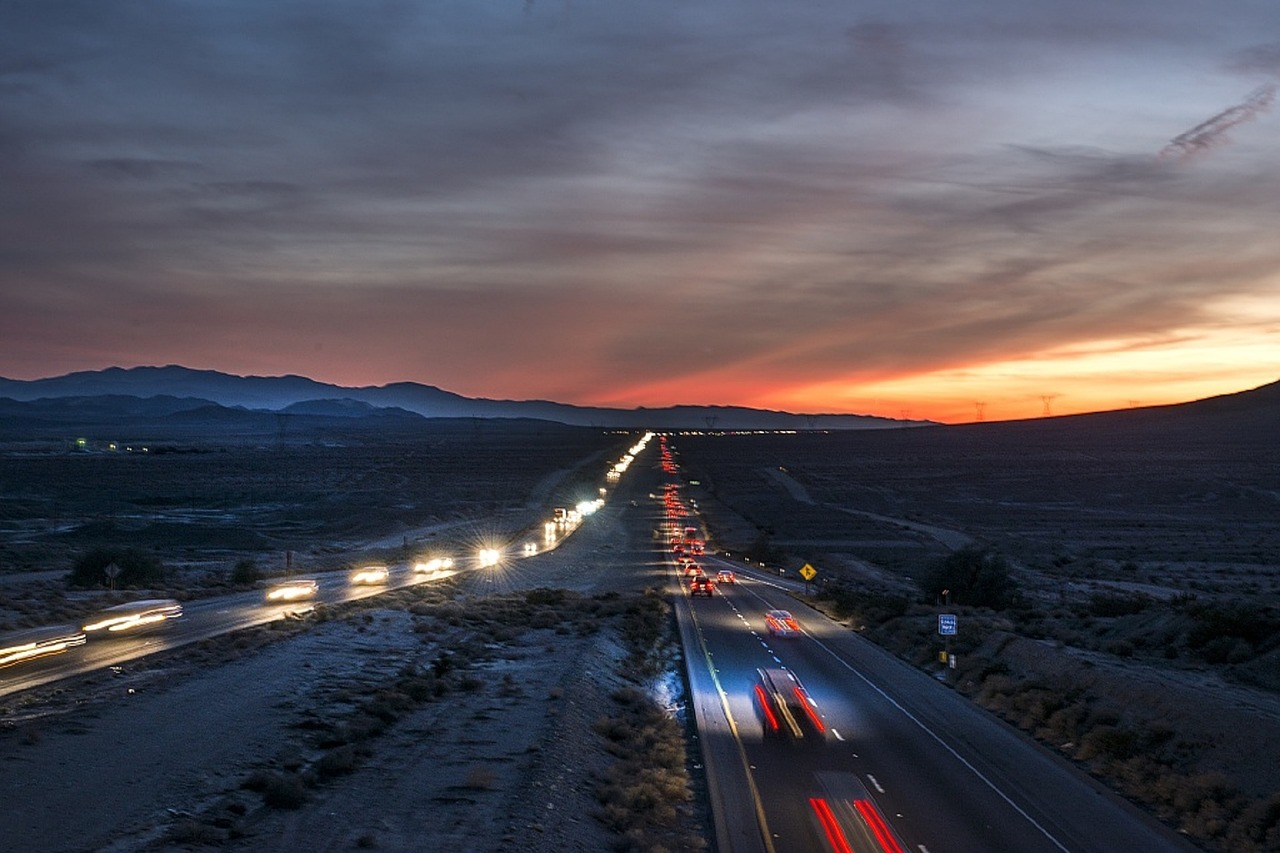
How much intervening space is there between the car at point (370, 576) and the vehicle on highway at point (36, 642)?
20605 millimetres

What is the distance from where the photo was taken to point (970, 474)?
187750 millimetres

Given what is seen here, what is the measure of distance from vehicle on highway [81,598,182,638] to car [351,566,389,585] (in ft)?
56.7

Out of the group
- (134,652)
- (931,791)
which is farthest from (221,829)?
(134,652)

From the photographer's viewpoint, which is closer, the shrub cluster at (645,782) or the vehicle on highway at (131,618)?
the shrub cluster at (645,782)

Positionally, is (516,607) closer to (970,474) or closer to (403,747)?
(403,747)

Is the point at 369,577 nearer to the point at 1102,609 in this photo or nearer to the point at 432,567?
the point at 432,567

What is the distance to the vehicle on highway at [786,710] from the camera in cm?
2548

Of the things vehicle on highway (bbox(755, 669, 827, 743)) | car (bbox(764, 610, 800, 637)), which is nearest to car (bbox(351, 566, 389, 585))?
car (bbox(764, 610, 800, 637))

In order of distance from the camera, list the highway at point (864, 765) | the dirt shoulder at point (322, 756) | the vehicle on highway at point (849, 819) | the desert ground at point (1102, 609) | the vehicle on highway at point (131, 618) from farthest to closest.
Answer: the vehicle on highway at point (131, 618) < the desert ground at point (1102, 609) < the highway at point (864, 765) < the vehicle on highway at point (849, 819) < the dirt shoulder at point (322, 756)

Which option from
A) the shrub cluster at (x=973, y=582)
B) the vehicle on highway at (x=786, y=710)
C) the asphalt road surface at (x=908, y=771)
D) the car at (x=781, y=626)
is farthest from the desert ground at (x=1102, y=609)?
the vehicle on highway at (x=786, y=710)

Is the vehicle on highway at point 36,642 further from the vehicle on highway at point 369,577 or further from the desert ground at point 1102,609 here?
the desert ground at point 1102,609

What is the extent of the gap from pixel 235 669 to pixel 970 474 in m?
172

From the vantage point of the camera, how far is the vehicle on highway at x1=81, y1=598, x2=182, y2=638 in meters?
35.6

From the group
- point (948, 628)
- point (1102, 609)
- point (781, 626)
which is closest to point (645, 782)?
point (948, 628)
